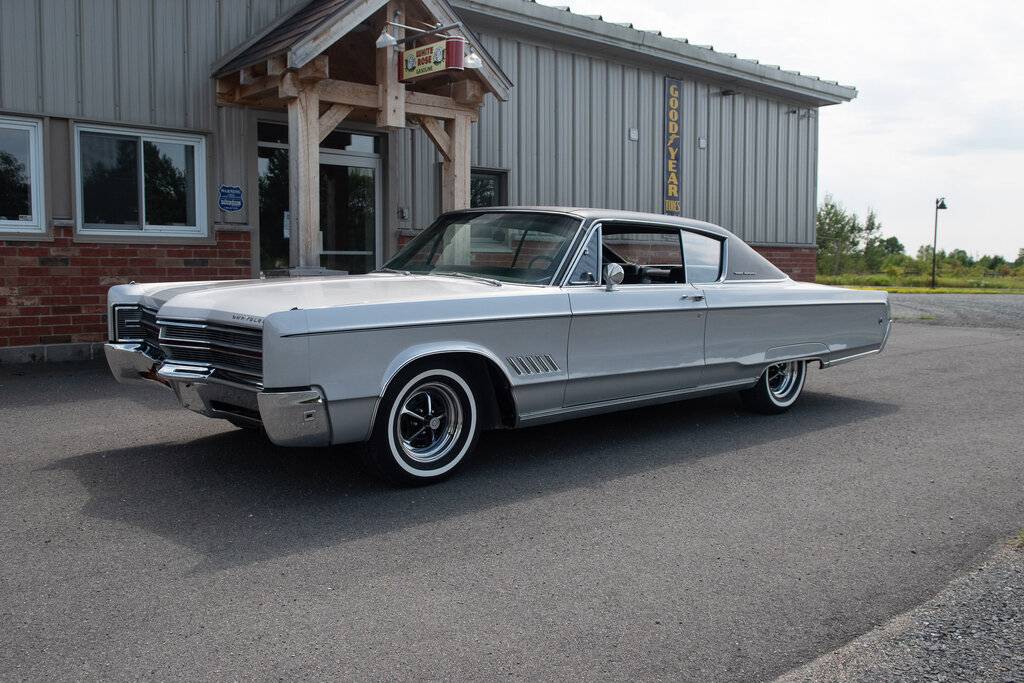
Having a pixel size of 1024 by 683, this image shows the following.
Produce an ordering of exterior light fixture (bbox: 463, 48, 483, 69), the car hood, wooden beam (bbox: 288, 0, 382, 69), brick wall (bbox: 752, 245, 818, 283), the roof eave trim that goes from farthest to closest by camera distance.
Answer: brick wall (bbox: 752, 245, 818, 283)
the roof eave trim
exterior light fixture (bbox: 463, 48, 483, 69)
wooden beam (bbox: 288, 0, 382, 69)
the car hood

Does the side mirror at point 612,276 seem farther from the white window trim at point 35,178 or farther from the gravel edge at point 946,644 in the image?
the white window trim at point 35,178

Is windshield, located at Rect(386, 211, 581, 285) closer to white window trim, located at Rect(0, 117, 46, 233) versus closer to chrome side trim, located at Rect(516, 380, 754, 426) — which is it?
chrome side trim, located at Rect(516, 380, 754, 426)

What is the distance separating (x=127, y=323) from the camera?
5.30 meters

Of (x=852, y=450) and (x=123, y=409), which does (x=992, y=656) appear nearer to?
(x=852, y=450)

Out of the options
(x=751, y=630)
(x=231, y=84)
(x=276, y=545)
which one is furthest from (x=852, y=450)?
(x=231, y=84)

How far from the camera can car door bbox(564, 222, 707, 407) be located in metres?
5.27

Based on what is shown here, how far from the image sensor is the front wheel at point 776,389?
6734mm

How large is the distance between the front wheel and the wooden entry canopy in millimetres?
4499

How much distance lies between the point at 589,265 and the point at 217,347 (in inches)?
88.2

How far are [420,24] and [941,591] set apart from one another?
8.15 meters

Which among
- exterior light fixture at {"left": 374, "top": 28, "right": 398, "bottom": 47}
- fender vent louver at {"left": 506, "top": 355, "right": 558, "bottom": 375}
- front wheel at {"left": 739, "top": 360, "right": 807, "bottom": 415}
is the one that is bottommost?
front wheel at {"left": 739, "top": 360, "right": 807, "bottom": 415}

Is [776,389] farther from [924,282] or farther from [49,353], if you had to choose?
[924,282]

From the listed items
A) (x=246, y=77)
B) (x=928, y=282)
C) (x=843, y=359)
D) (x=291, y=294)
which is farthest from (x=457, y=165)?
(x=928, y=282)

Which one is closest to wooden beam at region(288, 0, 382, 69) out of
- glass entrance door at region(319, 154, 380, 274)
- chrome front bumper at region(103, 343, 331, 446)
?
glass entrance door at region(319, 154, 380, 274)
